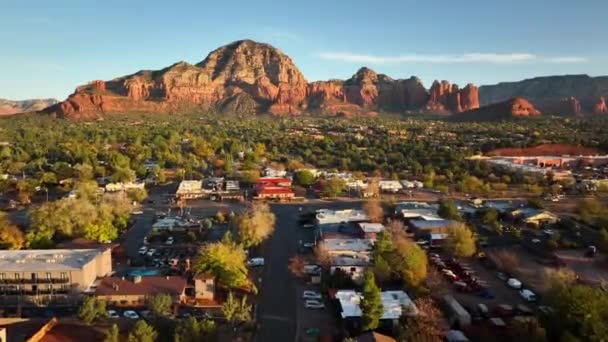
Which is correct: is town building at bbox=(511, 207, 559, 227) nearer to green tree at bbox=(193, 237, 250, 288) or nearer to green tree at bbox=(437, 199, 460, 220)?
green tree at bbox=(437, 199, 460, 220)

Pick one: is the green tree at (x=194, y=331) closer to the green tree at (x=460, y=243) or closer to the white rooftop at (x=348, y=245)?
the white rooftop at (x=348, y=245)

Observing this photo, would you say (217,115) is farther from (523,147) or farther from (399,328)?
(399,328)

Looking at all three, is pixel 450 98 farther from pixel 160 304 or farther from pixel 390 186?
pixel 160 304

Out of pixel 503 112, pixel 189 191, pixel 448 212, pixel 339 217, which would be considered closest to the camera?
pixel 339 217

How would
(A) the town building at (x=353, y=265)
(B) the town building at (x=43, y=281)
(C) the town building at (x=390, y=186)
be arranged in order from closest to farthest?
(B) the town building at (x=43, y=281), (A) the town building at (x=353, y=265), (C) the town building at (x=390, y=186)

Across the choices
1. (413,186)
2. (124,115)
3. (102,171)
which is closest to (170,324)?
(413,186)

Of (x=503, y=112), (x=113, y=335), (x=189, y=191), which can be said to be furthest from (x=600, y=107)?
(x=113, y=335)

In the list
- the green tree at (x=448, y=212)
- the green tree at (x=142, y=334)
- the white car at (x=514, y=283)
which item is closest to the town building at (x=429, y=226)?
the green tree at (x=448, y=212)
